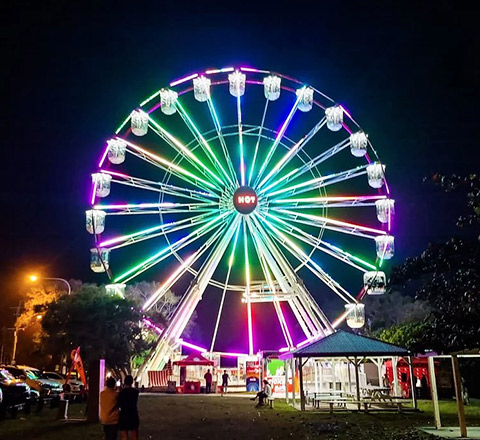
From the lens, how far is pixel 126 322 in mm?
29672

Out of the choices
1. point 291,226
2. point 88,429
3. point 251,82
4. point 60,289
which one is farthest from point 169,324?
point 60,289

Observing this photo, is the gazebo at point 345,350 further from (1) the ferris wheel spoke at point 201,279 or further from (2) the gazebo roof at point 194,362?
(2) the gazebo roof at point 194,362

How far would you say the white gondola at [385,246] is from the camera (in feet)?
83.7

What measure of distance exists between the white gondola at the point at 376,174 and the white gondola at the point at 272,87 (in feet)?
18.5

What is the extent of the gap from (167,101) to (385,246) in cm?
1237

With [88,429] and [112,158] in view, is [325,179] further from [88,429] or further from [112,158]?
[88,429]

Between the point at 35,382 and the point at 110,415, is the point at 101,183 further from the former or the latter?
the point at 110,415

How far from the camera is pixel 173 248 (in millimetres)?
26750

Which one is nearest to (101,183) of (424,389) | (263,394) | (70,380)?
(70,380)

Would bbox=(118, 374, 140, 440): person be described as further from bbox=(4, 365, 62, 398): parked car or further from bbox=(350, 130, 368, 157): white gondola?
bbox=(350, 130, 368, 157): white gondola

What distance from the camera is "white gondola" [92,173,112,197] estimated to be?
82.5ft

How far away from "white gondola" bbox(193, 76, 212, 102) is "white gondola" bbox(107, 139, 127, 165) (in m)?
4.24

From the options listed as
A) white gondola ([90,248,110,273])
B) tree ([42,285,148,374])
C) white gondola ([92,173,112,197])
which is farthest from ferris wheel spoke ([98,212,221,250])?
tree ([42,285,148,374])

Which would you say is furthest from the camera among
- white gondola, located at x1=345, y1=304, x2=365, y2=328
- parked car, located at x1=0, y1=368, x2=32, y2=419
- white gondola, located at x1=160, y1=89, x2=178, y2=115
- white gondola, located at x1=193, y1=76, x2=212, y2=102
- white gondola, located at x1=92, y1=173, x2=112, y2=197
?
white gondola, located at x1=345, y1=304, x2=365, y2=328
